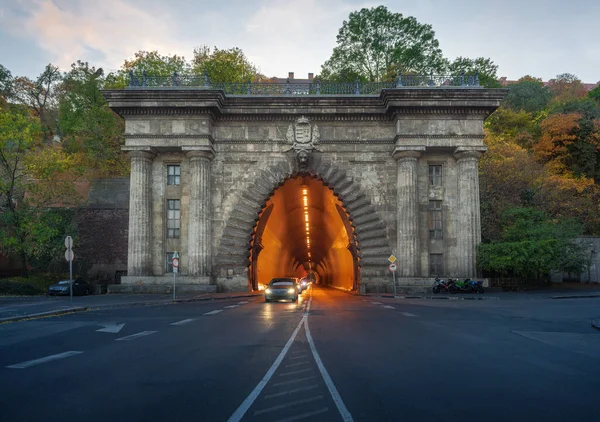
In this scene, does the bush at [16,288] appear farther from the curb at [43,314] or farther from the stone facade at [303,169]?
the curb at [43,314]

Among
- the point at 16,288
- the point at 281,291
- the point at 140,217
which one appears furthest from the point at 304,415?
the point at 16,288

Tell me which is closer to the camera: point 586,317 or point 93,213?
point 586,317

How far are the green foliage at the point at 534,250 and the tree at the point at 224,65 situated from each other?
33546 mm

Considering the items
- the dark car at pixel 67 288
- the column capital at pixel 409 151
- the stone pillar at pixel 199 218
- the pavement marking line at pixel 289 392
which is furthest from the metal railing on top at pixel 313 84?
the pavement marking line at pixel 289 392

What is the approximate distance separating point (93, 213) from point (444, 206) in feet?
98.4

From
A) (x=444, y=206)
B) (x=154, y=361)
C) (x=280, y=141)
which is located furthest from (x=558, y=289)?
(x=154, y=361)

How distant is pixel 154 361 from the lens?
30.1 feet

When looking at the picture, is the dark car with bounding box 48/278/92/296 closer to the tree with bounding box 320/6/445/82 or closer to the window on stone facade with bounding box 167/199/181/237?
the window on stone facade with bounding box 167/199/181/237

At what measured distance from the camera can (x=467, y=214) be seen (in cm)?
3481

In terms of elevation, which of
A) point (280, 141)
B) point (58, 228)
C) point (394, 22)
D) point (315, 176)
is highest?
point (394, 22)

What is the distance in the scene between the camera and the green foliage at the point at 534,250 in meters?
32.7

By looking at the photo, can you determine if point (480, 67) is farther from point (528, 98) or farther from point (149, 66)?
point (149, 66)

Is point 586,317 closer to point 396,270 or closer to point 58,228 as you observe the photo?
point 396,270

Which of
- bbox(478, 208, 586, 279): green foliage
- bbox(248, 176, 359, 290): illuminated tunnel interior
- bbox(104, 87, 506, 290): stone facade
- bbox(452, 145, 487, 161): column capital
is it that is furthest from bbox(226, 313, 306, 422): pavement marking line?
bbox(248, 176, 359, 290): illuminated tunnel interior
